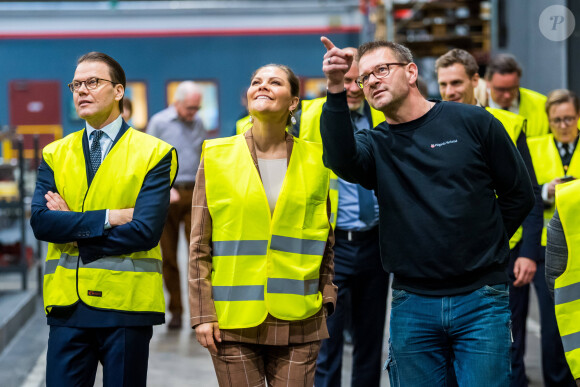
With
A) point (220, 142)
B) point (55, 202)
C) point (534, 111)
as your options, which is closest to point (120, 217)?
point (55, 202)

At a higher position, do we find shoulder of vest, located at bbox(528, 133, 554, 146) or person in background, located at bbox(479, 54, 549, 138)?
person in background, located at bbox(479, 54, 549, 138)

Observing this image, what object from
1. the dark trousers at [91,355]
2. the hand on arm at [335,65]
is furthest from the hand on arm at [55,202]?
the hand on arm at [335,65]

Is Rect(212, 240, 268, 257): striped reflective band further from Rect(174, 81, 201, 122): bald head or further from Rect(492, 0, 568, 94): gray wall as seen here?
Rect(492, 0, 568, 94): gray wall

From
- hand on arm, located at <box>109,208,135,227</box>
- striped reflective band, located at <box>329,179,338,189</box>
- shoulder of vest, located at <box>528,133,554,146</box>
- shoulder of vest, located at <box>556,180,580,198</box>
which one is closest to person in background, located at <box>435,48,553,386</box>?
shoulder of vest, located at <box>528,133,554,146</box>

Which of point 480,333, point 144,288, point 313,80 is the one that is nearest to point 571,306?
point 480,333

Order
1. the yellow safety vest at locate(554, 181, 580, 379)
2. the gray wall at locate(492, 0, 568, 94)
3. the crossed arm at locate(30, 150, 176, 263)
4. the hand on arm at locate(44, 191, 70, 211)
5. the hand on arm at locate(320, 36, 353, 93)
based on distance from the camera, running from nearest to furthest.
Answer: the hand on arm at locate(320, 36, 353, 93) → the yellow safety vest at locate(554, 181, 580, 379) → the crossed arm at locate(30, 150, 176, 263) → the hand on arm at locate(44, 191, 70, 211) → the gray wall at locate(492, 0, 568, 94)

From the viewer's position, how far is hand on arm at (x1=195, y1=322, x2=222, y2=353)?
9.46 feet

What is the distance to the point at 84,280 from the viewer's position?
3.04m

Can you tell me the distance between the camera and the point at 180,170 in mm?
7035

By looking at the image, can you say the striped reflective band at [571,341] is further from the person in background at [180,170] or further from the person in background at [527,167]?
the person in background at [180,170]

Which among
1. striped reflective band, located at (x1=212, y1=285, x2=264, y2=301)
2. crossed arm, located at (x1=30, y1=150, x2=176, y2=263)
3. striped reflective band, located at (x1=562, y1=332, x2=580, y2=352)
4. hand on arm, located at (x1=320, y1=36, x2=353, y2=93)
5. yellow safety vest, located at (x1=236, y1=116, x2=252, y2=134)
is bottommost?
striped reflective band, located at (x1=562, y1=332, x2=580, y2=352)

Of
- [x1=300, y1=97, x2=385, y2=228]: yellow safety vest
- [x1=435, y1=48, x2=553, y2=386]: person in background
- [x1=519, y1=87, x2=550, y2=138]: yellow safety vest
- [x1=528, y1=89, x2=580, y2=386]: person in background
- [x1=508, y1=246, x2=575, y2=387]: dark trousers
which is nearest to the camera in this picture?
[x1=300, y1=97, x2=385, y2=228]: yellow safety vest

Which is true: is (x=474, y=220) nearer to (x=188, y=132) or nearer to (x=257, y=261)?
(x=257, y=261)

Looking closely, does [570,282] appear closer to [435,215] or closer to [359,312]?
[435,215]
